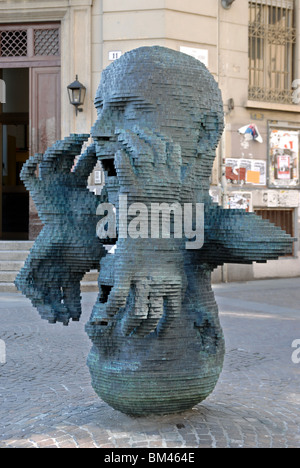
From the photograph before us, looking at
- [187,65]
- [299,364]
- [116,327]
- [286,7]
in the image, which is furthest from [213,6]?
[116,327]

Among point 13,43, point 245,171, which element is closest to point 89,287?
point 245,171

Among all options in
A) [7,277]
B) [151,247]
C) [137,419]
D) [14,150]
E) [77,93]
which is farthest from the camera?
[14,150]

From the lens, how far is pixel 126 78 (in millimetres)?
3498

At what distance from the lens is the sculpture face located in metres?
3.33

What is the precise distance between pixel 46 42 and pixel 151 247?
10215 mm

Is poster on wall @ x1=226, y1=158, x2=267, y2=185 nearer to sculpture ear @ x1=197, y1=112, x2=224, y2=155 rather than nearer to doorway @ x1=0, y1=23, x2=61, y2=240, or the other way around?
doorway @ x1=0, y1=23, x2=61, y2=240

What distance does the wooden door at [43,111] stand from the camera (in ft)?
41.0

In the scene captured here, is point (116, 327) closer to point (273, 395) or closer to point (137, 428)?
point (137, 428)

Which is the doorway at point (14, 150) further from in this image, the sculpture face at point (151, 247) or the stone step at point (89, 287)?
the sculpture face at point (151, 247)

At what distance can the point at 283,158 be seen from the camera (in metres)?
13.8

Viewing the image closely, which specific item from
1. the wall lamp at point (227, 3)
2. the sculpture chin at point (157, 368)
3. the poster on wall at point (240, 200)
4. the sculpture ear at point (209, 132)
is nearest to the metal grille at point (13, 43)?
the wall lamp at point (227, 3)

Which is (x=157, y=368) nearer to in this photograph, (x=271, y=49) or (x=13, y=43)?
(x=13, y=43)

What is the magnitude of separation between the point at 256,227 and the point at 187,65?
41.3 inches

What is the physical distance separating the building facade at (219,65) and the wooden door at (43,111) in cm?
2
